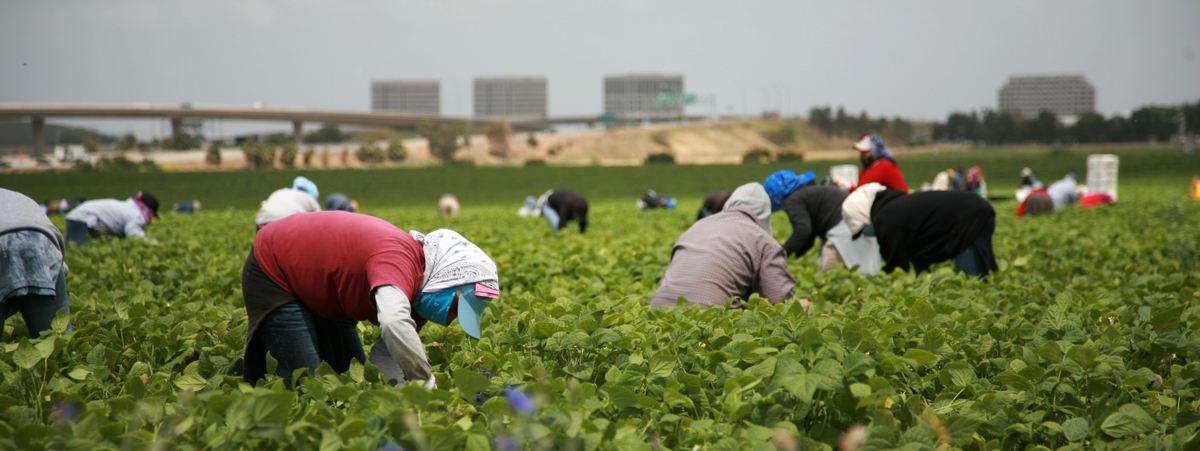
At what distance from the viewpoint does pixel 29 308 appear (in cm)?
305

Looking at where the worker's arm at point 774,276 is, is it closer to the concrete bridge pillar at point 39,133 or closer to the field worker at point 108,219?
the concrete bridge pillar at point 39,133

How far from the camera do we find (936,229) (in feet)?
16.3

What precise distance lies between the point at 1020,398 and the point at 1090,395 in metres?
0.32

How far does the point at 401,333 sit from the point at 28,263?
2.22 m

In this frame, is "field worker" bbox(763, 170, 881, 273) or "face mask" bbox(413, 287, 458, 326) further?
"field worker" bbox(763, 170, 881, 273)

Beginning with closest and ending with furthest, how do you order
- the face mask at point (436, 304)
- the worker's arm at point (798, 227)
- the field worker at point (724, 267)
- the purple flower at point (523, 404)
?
the purple flower at point (523, 404) → the face mask at point (436, 304) → the field worker at point (724, 267) → the worker's arm at point (798, 227)

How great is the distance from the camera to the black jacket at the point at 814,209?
5199mm

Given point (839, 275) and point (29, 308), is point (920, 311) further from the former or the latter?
point (29, 308)

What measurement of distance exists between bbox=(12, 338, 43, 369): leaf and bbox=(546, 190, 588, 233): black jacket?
8306mm

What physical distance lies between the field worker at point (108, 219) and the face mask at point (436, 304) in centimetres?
642

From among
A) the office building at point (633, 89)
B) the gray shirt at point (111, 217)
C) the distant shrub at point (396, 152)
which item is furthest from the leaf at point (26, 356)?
the office building at point (633, 89)

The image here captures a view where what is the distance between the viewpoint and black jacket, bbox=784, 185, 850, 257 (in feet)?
17.1

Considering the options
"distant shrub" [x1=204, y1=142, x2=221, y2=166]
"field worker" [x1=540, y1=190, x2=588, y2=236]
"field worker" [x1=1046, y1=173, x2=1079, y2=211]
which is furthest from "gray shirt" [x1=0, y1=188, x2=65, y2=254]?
"distant shrub" [x1=204, y1=142, x2=221, y2=166]

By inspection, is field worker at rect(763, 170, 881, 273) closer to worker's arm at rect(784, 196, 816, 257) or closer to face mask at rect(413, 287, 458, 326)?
worker's arm at rect(784, 196, 816, 257)
